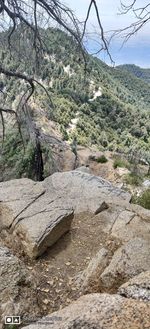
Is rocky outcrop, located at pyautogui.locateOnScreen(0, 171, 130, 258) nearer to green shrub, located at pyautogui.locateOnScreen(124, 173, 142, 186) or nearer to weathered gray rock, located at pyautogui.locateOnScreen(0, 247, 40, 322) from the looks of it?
weathered gray rock, located at pyautogui.locateOnScreen(0, 247, 40, 322)

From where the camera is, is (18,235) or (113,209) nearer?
(18,235)

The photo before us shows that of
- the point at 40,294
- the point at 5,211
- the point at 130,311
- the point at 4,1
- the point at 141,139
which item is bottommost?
the point at 141,139

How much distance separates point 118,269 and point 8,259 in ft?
4.38

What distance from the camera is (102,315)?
3.44m

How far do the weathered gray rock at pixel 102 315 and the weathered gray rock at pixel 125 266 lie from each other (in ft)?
4.45

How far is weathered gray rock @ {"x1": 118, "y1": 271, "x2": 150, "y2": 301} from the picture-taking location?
3.82 meters

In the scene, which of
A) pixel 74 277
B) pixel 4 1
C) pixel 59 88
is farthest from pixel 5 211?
pixel 59 88

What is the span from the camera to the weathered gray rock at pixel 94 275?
5523 millimetres

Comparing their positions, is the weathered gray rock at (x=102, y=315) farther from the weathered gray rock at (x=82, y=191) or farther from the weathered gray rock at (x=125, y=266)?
the weathered gray rock at (x=82, y=191)

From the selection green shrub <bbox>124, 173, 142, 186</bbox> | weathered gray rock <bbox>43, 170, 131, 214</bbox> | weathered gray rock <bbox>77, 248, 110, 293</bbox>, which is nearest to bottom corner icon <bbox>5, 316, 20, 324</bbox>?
weathered gray rock <bbox>77, 248, 110, 293</bbox>

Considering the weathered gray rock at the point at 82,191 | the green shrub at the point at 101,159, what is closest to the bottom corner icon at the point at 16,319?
Result: the weathered gray rock at the point at 82,191

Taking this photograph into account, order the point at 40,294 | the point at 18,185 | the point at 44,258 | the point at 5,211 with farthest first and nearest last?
the point at 18,185 < the point at 5,211 < the point at 44,258 < the point at 40,294

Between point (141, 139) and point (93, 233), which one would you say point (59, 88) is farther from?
point (93, 233)

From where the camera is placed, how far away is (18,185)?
881cm
